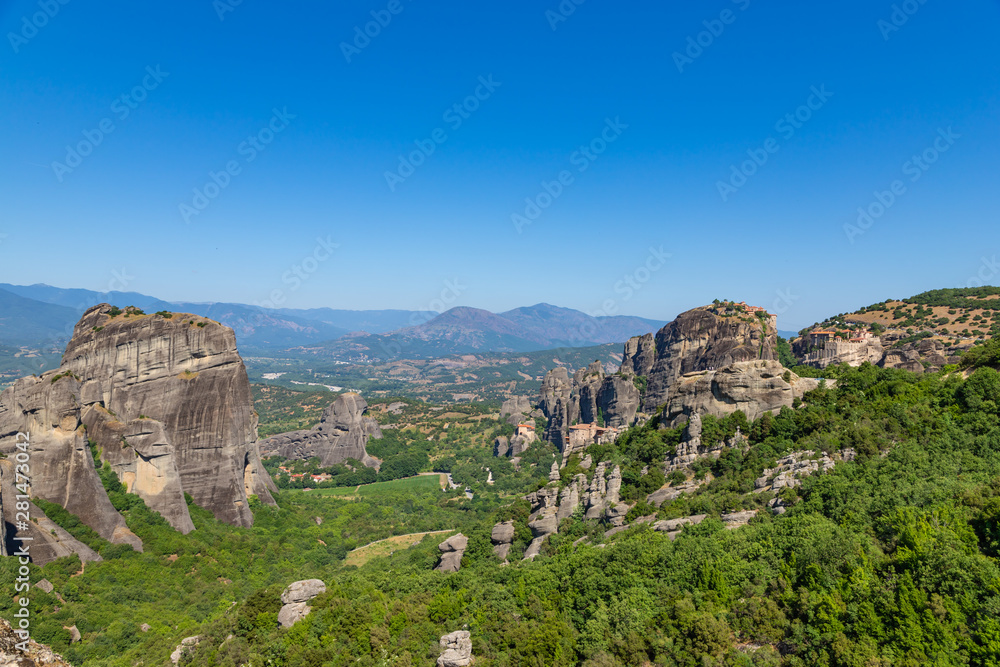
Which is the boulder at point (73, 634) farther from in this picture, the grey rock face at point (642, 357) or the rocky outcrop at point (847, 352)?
the grey rock face at point (642, 357)

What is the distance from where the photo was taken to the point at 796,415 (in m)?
35.2

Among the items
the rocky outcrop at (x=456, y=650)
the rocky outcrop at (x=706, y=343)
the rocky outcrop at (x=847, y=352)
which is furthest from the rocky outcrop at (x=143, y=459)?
the rocky outcrop at (x=847, y=352)

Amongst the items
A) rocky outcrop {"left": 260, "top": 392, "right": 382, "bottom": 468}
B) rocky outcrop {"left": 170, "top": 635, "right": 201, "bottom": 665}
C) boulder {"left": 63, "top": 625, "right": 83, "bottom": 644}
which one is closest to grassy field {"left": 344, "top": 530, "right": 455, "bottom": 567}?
rocky outcrop {"left": 170, "top": 635, "right": 201, "bottom": 665}

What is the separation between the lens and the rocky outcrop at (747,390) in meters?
37.9

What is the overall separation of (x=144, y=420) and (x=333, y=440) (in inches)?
2132

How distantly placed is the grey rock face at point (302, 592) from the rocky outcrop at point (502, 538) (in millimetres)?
13014

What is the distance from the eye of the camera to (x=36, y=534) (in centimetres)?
3478

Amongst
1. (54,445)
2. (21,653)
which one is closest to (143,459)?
(54,445)

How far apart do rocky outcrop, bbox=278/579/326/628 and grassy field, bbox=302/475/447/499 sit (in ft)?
167

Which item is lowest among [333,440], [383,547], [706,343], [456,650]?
[383,547]

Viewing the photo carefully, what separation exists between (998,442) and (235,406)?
55.4 meters

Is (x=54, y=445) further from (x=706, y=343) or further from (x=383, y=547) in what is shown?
Result: (x=706, y=343)

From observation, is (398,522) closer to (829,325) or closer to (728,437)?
(728,437)

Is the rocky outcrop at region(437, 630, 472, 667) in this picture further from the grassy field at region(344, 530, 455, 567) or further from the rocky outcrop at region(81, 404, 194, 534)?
the rocky outcrop at region(81, 404, 194, 534)
